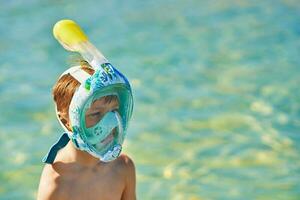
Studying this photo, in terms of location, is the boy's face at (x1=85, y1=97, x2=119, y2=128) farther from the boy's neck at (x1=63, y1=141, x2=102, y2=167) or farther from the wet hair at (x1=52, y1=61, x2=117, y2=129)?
the boy's neck at (x1=63, y1=141, x2=102, y2=167)

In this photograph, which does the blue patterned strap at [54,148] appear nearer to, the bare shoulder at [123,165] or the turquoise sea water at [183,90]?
the bare shoulder at [123,165]

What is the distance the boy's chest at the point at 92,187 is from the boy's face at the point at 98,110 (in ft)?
1.31

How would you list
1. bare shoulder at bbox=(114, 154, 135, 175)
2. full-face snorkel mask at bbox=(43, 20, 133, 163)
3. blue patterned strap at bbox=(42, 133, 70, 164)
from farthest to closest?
bare shoulder at bbox=(114, 154, 135, 175) < blue patterned strap at bbox=(42, 133, 70, 164) < full-face snorkel mask at bbox=(43, 20, 133, 163)

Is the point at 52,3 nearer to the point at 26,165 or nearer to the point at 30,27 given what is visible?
the point at 30,27

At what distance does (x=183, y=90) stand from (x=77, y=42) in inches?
156

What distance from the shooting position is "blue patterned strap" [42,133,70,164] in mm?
3769

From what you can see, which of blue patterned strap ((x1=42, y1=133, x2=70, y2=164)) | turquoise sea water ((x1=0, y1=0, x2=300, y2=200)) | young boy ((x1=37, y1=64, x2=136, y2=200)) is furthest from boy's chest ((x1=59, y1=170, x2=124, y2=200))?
turquoise sea water ((x1=0, y1=0, x2=300, y2=200))

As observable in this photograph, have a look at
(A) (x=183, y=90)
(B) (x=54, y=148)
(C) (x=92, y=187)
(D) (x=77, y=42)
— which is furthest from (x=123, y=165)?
(A) (x=183, y=90)

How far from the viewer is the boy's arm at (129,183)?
3959mm

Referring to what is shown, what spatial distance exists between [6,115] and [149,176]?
5.13ft

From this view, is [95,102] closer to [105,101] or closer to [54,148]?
[105,101]

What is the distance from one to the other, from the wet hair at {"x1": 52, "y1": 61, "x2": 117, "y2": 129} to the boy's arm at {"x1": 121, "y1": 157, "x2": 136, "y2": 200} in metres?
0.49

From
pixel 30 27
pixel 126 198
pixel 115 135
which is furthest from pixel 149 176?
pixel 30 27

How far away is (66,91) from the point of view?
3.58 m
